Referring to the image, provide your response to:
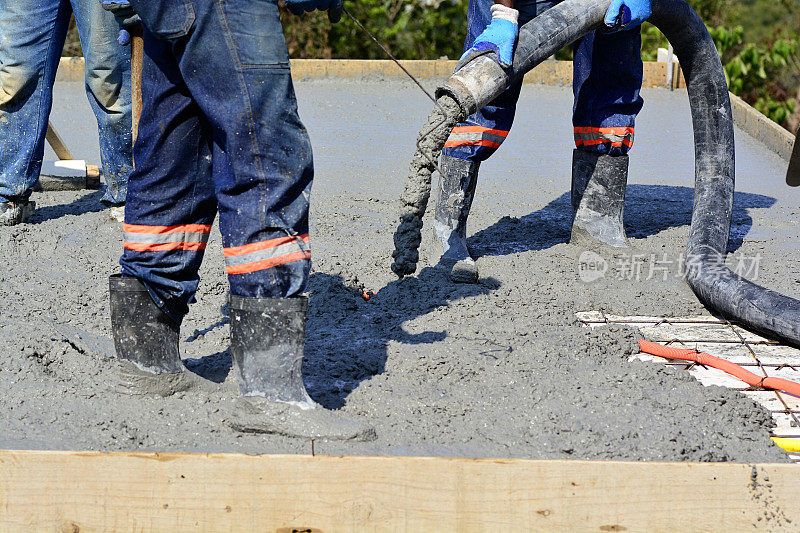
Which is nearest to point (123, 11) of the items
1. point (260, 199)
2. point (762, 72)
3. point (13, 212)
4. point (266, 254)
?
point (260, 199)

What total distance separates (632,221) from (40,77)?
294 cm

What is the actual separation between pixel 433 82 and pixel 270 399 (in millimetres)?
6187

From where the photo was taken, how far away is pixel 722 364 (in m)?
2.87

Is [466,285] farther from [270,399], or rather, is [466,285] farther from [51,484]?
[51,484]

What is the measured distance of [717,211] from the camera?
155 inches

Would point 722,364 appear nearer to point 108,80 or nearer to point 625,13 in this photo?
point 625,13

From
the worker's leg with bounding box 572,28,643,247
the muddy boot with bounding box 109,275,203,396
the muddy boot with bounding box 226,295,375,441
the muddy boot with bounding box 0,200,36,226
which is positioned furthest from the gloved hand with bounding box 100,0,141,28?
the worker's leg with bounding box 572,28,643,247

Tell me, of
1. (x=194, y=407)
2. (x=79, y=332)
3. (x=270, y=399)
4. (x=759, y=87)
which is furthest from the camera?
(x=759, y=87)

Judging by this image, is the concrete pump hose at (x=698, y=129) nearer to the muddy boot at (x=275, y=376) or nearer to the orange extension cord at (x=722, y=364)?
the orange extension cord at (x=722, y=364)

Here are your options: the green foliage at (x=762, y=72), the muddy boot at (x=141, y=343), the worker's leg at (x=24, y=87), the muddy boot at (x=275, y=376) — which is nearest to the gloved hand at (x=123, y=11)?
the muddy boot at (x=141, y=343)

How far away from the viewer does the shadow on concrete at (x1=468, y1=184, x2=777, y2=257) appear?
13.9 ft

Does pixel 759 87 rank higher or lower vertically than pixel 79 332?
lower

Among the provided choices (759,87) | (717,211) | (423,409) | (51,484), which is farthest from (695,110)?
(759,87)

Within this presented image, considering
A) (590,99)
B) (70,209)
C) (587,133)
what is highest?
(590,99)
